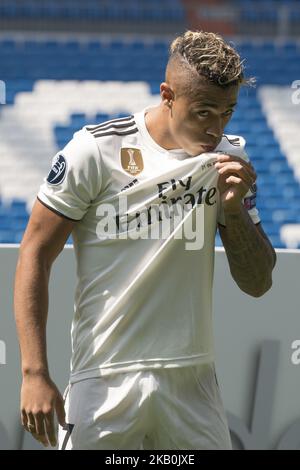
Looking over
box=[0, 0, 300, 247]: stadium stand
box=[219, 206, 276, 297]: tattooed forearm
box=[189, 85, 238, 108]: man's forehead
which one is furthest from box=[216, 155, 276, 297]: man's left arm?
box=[0, 0, 300, 247]: stadium stand

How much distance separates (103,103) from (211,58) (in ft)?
17.5

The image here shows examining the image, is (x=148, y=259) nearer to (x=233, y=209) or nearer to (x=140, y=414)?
(x=233, y=209)

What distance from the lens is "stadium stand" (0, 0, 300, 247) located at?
6688 mm

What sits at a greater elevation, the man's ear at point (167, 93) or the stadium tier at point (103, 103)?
the stadium tier at point (103, 103)

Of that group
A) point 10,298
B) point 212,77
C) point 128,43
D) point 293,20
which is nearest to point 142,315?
point 212,77

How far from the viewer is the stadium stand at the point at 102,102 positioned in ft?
21.9

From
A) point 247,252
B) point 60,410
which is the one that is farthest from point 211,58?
point 60,410

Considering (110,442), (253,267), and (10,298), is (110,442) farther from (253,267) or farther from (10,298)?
(10,298)

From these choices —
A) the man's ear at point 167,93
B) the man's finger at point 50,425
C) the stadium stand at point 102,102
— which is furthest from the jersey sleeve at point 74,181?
the stadium stand at point 102,102

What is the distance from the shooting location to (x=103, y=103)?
23.5ft

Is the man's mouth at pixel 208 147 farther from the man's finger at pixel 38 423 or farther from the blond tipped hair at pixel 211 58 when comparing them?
the man's finger at pixel 38 423

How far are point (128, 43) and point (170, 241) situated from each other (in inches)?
243

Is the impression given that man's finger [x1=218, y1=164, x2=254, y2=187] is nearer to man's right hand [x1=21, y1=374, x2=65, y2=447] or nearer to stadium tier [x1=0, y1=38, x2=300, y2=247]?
man's right hand [x1=21, y1=374, x2=65, y2=447]

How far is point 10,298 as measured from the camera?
3912mm
